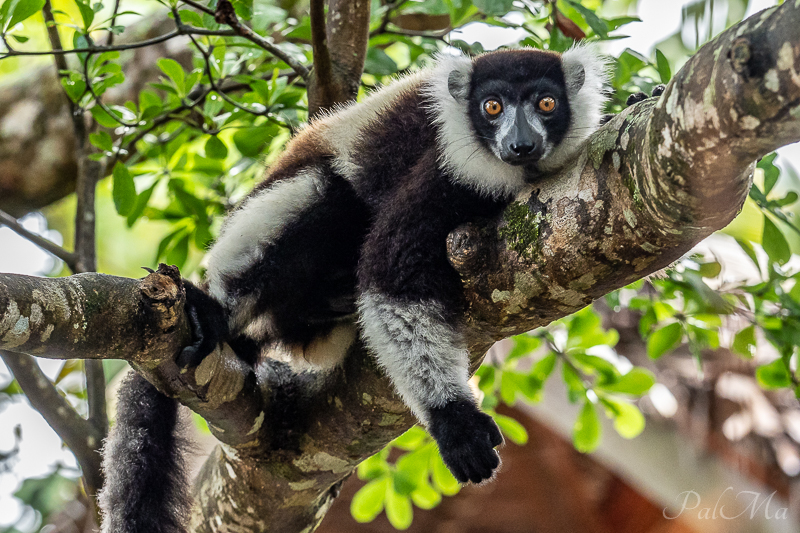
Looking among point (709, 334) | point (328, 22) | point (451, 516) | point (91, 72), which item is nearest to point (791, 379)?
point (709, 334)

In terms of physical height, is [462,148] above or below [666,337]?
above

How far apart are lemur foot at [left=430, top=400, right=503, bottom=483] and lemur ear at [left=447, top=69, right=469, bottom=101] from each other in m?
1.39

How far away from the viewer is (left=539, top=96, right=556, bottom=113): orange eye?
2.91 m

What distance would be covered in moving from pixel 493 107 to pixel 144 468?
7.33 feet

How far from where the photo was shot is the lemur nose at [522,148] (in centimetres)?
262

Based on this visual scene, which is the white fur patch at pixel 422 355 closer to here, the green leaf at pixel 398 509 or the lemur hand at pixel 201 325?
the lemur hand at pixel 201 325

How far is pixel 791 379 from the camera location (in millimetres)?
3689

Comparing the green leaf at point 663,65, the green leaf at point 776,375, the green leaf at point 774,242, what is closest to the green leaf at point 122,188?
the green leaf at point 663,65

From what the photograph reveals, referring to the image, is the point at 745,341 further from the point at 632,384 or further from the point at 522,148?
the point at 522,148

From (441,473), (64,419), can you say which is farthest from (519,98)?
(64,419)

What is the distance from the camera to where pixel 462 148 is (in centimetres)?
285

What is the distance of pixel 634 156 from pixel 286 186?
164 centimetres

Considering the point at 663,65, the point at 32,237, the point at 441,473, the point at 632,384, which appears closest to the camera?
the point at 663,65

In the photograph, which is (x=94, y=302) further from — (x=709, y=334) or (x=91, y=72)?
(x=709, y=334)
